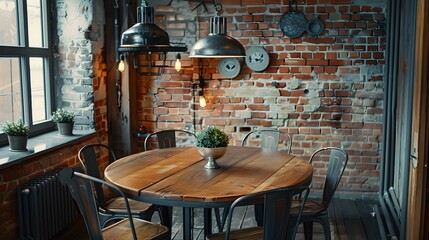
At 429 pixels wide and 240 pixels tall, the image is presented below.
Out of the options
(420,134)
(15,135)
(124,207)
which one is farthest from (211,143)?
(15,135)

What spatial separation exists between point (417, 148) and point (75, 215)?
2743mm

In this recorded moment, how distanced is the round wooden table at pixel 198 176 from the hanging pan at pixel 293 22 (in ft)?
5.29

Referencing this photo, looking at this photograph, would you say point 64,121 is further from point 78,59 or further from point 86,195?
point 86,195

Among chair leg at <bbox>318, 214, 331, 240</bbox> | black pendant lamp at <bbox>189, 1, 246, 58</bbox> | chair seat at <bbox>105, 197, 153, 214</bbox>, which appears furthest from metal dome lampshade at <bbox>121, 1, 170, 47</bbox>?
chair leg at <bbox>318, 214, 331, 240</bbox>

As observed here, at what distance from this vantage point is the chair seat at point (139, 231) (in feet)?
9.59

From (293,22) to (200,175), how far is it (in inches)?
95.3

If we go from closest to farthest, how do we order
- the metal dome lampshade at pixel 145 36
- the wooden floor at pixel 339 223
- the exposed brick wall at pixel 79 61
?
the metal dome lampshade at pixel 145 36 < the wooden floor at pixel 339 223 < the exposed brick wall at pixel 79 61

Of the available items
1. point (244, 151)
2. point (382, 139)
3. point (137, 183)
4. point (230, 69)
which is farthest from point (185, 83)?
point (137, 183)

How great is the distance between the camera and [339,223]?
4410 mm

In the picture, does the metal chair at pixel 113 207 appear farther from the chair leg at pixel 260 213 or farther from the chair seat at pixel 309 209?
the chair seat at pixel 309 209

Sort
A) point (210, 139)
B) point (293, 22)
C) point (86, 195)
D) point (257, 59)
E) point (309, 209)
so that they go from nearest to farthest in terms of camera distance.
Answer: point (86, 195) < point (210, 139) < point (309, 209) < point (293, 22) < point (257, 59)

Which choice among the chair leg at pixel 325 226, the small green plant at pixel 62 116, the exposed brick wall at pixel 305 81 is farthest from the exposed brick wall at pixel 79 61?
the chair leg at pixel 325 226

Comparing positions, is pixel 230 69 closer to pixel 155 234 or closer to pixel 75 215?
pixel 75 215

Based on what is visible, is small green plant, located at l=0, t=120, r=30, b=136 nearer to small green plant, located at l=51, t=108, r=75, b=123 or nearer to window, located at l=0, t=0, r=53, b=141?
window, located at l=0, t=0, r=53, b=141
